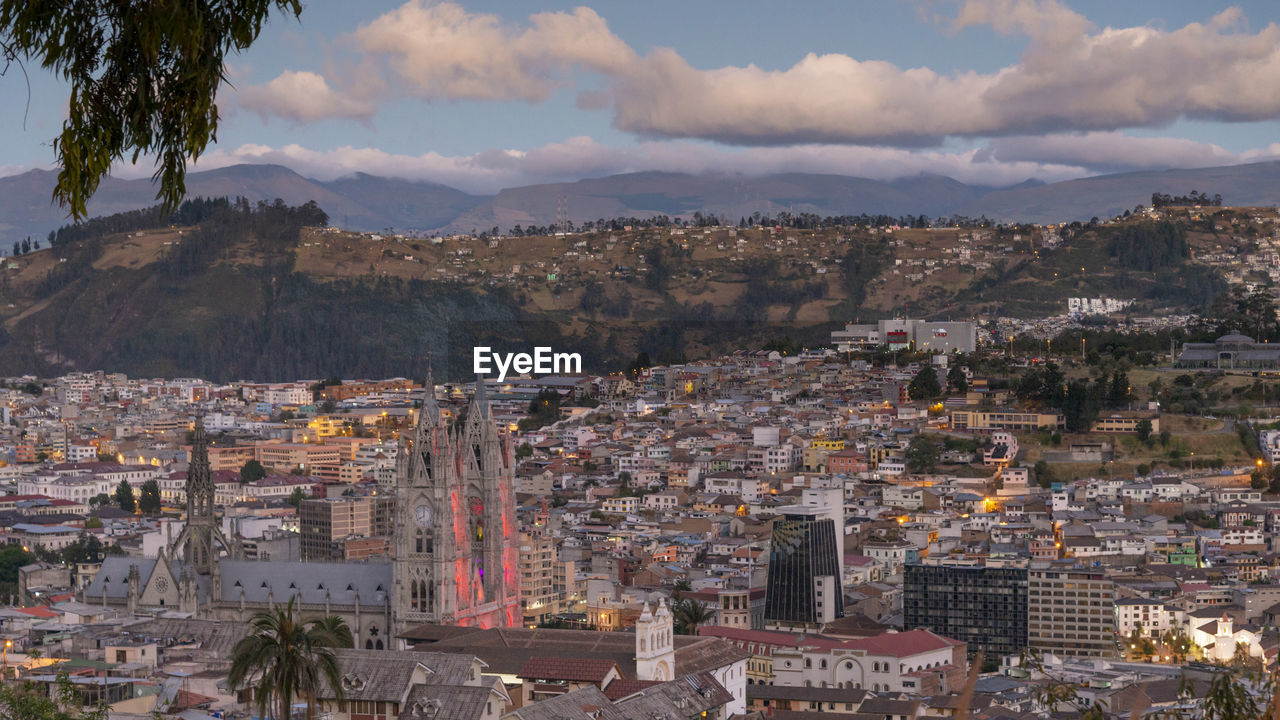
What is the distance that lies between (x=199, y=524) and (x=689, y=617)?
14.4 m

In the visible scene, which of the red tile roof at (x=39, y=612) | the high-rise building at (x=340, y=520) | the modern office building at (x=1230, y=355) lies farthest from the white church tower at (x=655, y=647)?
the modern office building at (x=1230, y=355)

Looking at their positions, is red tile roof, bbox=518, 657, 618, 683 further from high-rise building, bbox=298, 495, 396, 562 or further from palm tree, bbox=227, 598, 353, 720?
high-rise building, bbox=298, 495, 396, 562

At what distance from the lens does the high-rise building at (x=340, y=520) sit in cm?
8525

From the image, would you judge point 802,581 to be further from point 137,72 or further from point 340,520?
point 137,72

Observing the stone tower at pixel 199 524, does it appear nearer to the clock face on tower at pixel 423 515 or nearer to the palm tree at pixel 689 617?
the clock face on tower at pixel 423 515

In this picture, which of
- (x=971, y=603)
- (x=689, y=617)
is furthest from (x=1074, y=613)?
(x=689, y=617)

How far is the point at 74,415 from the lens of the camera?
452ft

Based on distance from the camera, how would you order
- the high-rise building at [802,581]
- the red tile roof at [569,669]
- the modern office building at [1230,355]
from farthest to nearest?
the modern office building at [1230,355] → the high-rise building at [802,581] → the red tile roof at [569,669]

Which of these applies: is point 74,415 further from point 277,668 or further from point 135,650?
point 277,668

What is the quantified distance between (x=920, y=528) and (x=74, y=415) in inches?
2973

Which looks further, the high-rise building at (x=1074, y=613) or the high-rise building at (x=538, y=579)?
the high-rise building at (x=538, y=579)

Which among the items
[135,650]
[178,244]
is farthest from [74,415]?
[135,650]

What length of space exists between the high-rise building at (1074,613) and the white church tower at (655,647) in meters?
24.6

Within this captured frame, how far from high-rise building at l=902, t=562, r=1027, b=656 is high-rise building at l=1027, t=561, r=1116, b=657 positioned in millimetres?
492
